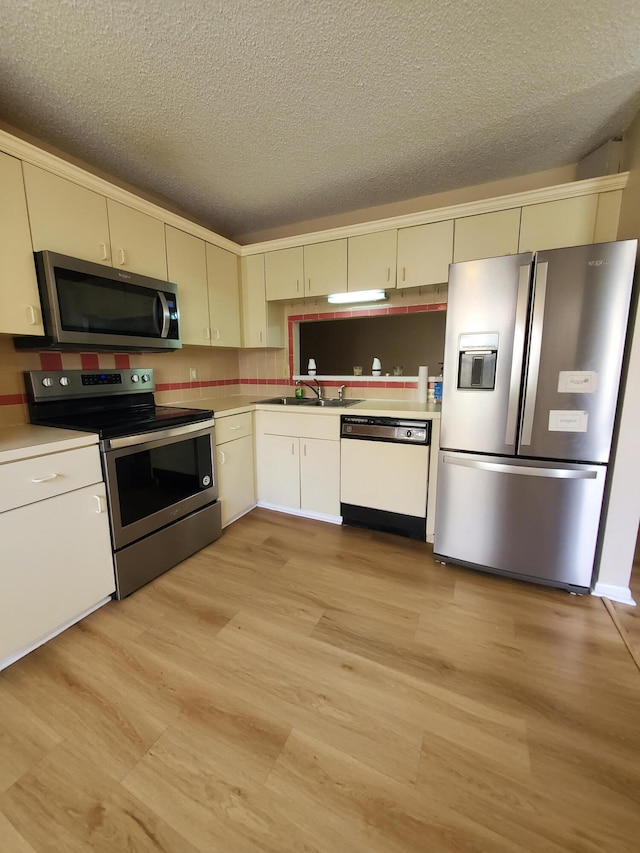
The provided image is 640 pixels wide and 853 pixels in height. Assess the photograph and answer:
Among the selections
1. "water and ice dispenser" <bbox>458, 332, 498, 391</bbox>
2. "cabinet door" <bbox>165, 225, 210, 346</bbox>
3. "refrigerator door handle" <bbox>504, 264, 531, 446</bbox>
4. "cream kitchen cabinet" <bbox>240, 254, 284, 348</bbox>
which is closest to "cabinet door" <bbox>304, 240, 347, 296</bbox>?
"cream kitchen cabinet" <bbox>240, 254, 284, 348</bbox>

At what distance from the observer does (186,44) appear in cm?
136

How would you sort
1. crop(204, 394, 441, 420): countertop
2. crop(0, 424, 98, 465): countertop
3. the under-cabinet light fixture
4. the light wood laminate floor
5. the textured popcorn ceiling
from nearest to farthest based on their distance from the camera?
1. the light wood laminate floor
2. the textured popcorn ceiling
3. crop(0, 424, 98, 465): countertop
4. crop(204, 394, 441, 420): countertop
5. the under-cabinet light fixture

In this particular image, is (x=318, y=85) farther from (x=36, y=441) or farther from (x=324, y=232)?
(x=36, y=441)

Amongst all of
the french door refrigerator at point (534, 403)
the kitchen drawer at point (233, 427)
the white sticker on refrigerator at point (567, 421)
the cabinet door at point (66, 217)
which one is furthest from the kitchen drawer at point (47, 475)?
the white sticker on refrigerator at point (567, 421)

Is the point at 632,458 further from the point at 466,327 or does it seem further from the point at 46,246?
the point at 46,246

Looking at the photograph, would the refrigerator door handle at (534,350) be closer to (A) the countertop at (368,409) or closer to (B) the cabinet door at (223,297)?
(A) the countertop at (368,409)

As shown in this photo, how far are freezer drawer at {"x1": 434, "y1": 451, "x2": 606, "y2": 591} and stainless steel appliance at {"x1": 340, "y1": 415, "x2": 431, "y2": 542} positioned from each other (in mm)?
229

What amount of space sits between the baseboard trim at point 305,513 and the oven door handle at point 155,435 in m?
0.99

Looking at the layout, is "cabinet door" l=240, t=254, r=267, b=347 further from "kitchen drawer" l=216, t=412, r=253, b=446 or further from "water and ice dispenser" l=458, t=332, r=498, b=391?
"water and ice dispenser" l=458, t=332, r=498, b=391

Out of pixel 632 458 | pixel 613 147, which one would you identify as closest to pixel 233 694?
pixel 632 458

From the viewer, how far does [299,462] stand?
8.95ft

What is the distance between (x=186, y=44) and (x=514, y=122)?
1.66 m

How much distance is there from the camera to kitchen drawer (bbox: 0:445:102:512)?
4.44 ft

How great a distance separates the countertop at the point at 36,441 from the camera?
137 cm
